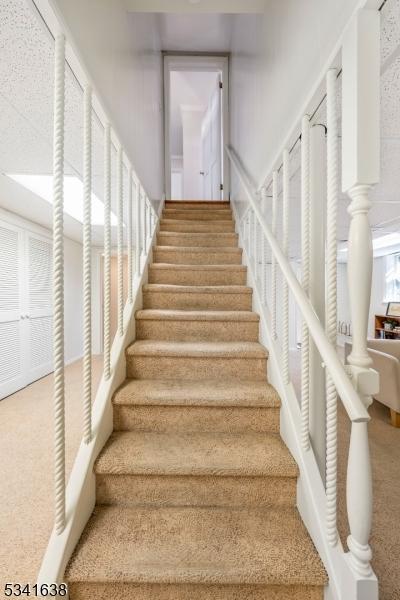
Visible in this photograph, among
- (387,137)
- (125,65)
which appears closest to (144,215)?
(125,65)

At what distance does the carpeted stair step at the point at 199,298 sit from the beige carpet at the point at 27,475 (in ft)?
3.73

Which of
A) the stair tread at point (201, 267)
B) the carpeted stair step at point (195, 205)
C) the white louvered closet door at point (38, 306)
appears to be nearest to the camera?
the stair tread at point (201, 267)

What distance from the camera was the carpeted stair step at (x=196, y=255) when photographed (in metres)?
2.59

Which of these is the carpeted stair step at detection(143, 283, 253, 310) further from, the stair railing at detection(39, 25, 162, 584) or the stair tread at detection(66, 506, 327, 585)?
the stair tread at detection(66, 506, 327, 585)

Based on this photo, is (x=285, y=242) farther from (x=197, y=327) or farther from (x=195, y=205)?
(x=195, y=205)

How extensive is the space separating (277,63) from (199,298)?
1521mm

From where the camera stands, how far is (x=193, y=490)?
3.76 ft

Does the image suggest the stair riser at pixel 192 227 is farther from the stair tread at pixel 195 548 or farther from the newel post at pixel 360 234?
the stair tread at pixel 195 548

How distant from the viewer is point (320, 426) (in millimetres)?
1162

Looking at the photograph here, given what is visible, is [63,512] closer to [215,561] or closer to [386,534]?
[215,561]

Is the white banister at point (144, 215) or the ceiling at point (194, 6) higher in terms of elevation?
the ceiling at point (194, 6)

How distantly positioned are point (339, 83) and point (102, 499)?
5.83 ft

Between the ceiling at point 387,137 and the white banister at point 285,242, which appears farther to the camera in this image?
the white banister at point 285,242

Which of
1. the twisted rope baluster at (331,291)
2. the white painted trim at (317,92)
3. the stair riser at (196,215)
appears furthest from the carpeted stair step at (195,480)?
the stair riser at (196,215)
